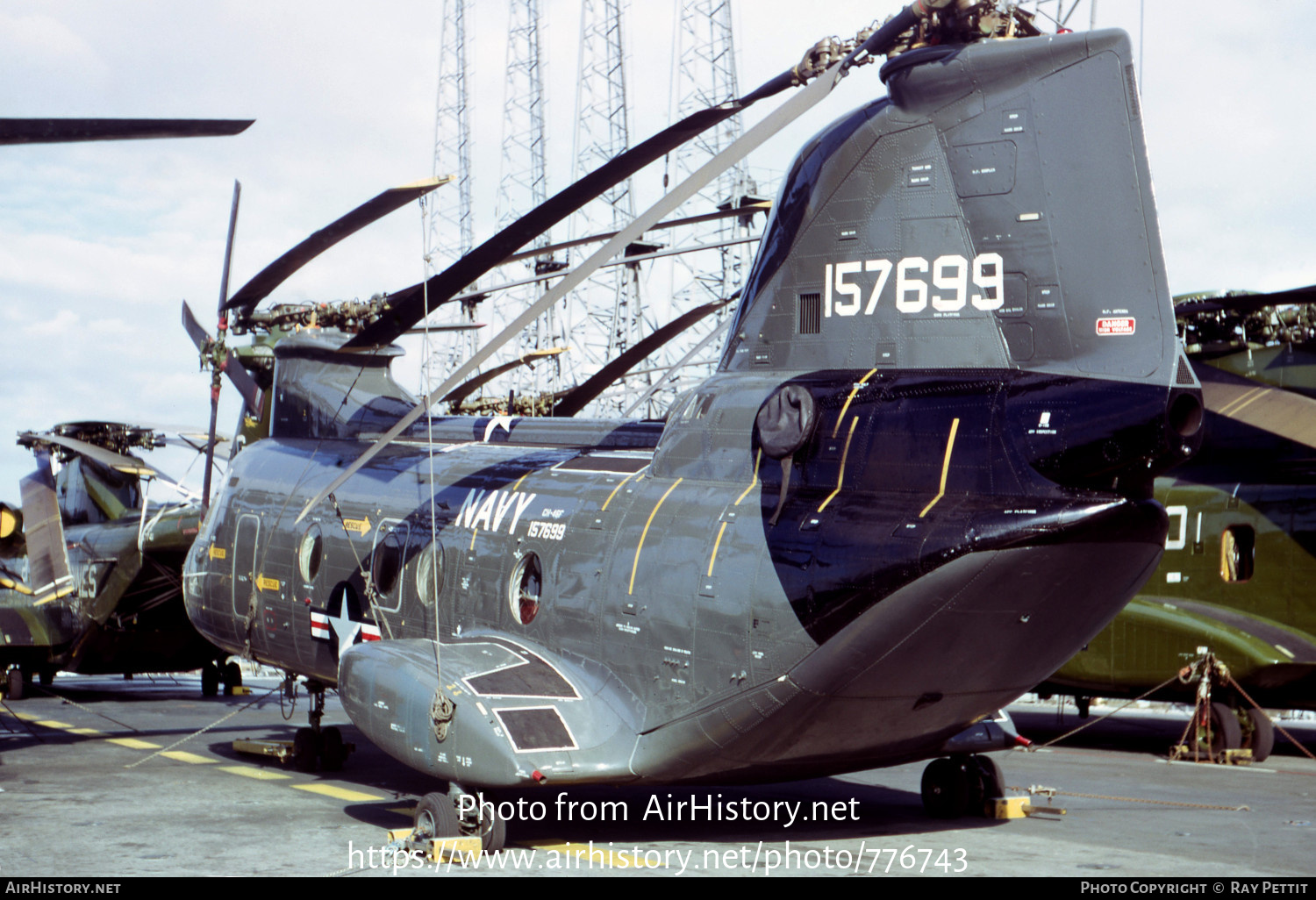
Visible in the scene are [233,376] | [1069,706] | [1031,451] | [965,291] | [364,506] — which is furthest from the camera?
[1069,706]

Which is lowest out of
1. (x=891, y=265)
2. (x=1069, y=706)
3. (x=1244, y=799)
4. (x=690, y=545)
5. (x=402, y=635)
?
(x=1069, y=706)

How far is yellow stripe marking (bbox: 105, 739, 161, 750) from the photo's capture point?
17.9m

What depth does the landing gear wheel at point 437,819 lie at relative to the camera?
10.2 m

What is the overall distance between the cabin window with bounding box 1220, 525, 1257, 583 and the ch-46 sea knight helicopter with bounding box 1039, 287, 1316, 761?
0.7 inches

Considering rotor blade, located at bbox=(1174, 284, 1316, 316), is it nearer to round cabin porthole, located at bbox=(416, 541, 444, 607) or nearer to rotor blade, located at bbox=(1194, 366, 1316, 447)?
rotor blade, located at bbox=(1194, 366, 1316, 447)

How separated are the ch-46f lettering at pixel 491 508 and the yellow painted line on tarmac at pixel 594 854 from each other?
9.66 feet

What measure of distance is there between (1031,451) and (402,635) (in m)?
7.03

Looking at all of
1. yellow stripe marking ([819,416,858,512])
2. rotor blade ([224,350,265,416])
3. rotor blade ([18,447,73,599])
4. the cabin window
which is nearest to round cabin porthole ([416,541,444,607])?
yellow stripe marking ([819,416,858,512])

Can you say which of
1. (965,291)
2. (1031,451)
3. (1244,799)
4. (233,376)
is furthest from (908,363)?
(233,376)

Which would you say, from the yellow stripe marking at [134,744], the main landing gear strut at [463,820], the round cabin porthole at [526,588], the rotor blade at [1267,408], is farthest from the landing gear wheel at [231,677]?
the rotor blade at [1267,408]

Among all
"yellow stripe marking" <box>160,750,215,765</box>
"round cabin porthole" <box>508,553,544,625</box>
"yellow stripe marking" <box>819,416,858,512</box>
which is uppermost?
"yellow stripe marking" <box>819,416,858,512</box>

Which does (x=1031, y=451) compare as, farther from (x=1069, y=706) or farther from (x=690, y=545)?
(x=1069, y=706)

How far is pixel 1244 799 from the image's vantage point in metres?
14.2

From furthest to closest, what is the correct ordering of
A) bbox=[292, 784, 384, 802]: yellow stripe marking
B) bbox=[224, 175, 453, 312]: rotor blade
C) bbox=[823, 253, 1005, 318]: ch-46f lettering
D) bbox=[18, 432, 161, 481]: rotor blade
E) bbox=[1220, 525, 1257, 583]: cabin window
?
bbox=[18, 432, 161, 481]: rotor blade, bbox=[1220, 525, 1257, 583]: cabin window, bbox=[292, 784, 384, 802]: yellow stripe marking, bbox=[224, 175, 453, 312]: rotor blade, bbox=[823, 253, 1005, 318]: ch-46f lettering
